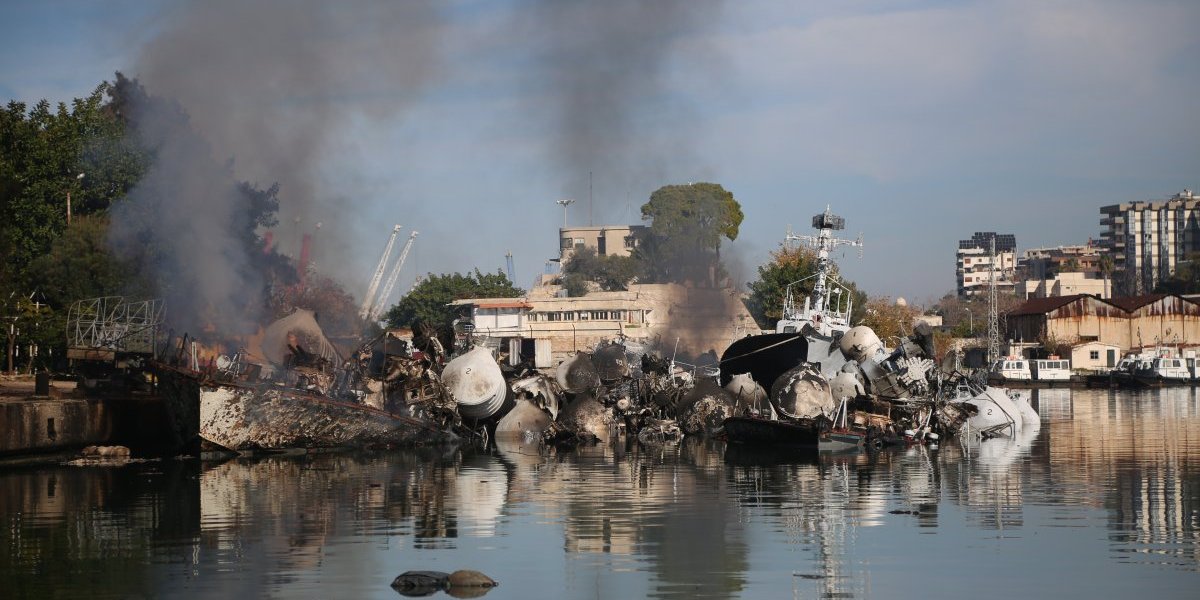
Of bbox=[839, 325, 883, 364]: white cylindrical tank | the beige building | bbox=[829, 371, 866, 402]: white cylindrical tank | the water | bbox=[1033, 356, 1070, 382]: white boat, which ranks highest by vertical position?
the beige building

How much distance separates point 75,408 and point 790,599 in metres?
35.8

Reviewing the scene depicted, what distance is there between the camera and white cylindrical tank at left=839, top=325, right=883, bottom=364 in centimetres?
6800

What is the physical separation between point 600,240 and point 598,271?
68.5 feet

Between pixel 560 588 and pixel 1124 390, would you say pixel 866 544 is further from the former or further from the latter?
pixel 1124 390

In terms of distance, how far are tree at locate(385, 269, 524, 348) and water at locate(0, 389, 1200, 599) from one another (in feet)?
327

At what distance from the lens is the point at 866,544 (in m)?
29.5

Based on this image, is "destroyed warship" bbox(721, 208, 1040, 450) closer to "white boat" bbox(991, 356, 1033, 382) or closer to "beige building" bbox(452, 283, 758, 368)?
"beige building" bbox(452, 283, 758, 368)

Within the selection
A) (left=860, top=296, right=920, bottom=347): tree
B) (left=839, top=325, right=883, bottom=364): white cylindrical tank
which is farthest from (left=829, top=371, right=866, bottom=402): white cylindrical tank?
(left=860, top=296, right=920, bottom=347): tree

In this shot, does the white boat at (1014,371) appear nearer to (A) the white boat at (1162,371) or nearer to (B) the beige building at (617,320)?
(A) the white boat at (1162,371)

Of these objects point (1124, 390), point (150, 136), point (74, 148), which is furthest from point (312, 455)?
point (1124, 390)

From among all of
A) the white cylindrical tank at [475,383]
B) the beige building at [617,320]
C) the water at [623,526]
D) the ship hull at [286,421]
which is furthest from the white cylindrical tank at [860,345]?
the beige building at [617,320]

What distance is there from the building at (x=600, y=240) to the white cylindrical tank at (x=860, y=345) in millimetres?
112732

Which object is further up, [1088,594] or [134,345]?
[134,345]

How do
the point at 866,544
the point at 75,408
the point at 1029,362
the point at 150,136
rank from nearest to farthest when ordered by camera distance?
the point at 866,544 → the point at 75,408 → the point at 150,136 → the point at 1029,362
